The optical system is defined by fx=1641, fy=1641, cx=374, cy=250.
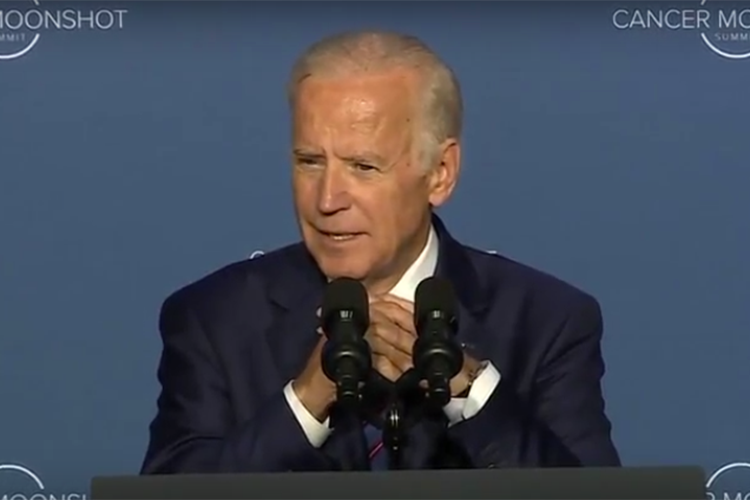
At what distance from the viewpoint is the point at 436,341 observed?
2.44m

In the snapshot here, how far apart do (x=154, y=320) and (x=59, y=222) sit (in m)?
0.28

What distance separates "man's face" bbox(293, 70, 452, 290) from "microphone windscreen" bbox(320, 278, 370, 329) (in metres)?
0.73

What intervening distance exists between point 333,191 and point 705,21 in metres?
0.87

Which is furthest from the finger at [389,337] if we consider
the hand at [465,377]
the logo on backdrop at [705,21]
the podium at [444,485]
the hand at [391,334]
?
the logo on backdrop at [705,21]

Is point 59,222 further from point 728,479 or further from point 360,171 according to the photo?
point 728,479

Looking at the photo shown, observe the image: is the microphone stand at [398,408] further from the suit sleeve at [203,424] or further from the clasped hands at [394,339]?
the suit sleeve at [203,424]

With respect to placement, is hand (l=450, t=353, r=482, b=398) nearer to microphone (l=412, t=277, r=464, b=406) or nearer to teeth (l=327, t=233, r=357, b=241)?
teeth (l=327, t=233, r=357, b=241)

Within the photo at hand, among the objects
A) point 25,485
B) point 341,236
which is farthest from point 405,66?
point 25,485

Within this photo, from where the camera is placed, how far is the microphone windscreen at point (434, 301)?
251 centimetres

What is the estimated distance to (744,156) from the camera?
3395 millimetres

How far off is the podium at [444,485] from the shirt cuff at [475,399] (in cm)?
55

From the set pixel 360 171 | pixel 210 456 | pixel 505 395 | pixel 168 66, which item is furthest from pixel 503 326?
pixel 168 66

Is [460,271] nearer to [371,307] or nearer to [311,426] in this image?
[371,307]

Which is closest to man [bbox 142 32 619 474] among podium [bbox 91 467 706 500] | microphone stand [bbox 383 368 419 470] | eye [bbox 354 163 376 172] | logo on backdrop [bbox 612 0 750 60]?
eye [bbox 354 163 376 172]
